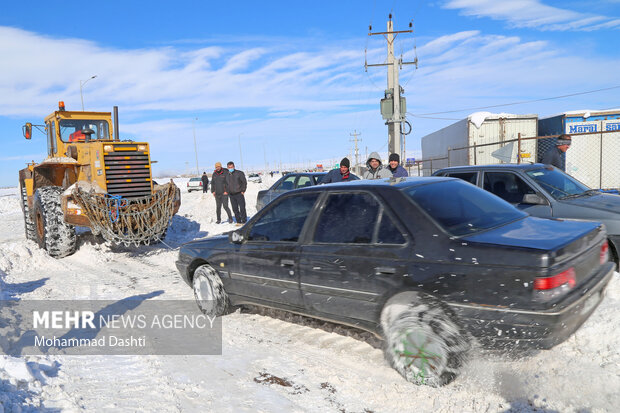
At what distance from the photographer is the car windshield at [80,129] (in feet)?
30.9

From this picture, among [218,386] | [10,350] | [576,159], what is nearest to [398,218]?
[218,386]

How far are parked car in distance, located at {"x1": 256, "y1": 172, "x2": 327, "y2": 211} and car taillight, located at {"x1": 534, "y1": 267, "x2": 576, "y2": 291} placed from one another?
8.45 metres

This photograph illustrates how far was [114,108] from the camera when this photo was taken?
954 cm

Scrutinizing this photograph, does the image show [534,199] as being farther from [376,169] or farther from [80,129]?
[80,129]

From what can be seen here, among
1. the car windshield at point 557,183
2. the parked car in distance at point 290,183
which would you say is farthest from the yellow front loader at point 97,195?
the car windshield at point 557,183

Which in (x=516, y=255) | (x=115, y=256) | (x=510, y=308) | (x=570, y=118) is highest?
(x=570, y=118)

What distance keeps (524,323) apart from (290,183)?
31.3 ft

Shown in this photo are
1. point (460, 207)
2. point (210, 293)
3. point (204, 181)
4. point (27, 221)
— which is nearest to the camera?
point (460, 207)

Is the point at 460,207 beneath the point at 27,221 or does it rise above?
above

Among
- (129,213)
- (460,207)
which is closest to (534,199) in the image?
(460,207)

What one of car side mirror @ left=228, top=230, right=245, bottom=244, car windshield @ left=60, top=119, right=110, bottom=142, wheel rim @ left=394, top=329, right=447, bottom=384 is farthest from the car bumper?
car windshield @ left=60, top=119, right=110, bottom=142

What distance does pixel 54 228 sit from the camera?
830cm

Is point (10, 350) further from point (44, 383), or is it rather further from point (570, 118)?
point (570, 118)

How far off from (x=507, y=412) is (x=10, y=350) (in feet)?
12.8
